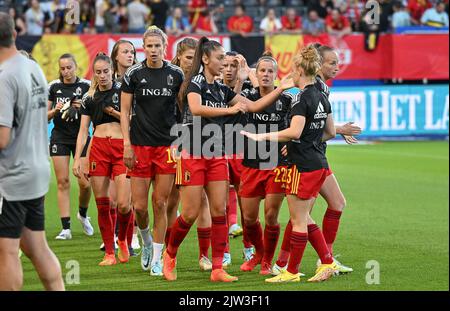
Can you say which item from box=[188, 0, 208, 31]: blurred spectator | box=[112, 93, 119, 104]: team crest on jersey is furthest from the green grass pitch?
box=[188, 0, 208, 31]: blurred spectator

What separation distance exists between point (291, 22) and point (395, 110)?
12.5 ft

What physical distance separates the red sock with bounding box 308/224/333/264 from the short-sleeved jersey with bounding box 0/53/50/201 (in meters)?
3.23

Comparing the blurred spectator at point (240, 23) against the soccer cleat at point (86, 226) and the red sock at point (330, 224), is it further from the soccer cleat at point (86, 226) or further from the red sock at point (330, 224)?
the red sock at point (330, 224)

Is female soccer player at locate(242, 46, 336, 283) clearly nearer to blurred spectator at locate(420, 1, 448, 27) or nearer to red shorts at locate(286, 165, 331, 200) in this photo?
red shorts at locate(286, 165, 331, 200)

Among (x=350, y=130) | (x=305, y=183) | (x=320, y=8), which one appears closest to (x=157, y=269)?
(x=305, y=183)

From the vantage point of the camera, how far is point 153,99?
30.6ft

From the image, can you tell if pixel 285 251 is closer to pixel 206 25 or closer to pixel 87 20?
pixel 87 20

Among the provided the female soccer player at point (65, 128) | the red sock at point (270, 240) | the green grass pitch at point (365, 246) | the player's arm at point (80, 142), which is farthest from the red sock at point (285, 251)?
the female soccer player at point (65, 128)

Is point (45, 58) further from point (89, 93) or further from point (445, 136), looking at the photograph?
point (89, 93)

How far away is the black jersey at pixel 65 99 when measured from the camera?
461 inches

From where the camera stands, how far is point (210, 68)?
8867mm

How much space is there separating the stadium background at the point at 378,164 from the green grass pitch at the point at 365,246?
1 centimetres
